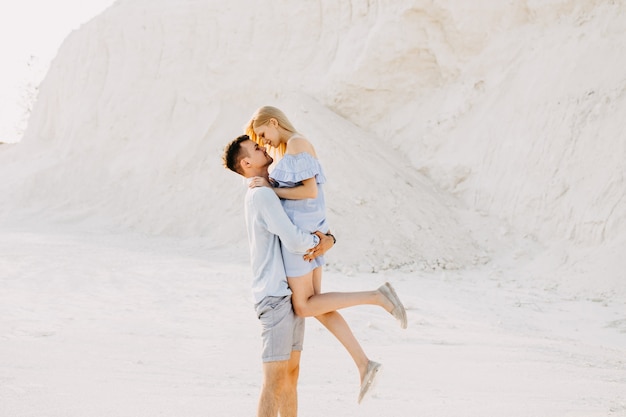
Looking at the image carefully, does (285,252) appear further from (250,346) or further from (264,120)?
(250,346)

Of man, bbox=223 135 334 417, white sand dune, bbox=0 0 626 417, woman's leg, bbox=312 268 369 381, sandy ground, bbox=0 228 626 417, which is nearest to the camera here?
man, bbox=223 135 334 417

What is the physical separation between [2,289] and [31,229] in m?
6.01

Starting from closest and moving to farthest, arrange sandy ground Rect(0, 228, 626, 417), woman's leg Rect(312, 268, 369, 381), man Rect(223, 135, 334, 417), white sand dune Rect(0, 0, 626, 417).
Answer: man Rect(223, 135, 334, 417) < woman's leg Rect(312, 268, 369, 381) < sandy ground Rect(0, 228, 626, 417) < white sand dune Rect(0, 0, 626, 417)

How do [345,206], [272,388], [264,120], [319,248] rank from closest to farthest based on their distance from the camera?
1. [272,388]
2. [319,248]
3. [264,120]
4. [345,206]

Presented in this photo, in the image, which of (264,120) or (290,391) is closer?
(290,391)

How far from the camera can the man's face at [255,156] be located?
3311mm

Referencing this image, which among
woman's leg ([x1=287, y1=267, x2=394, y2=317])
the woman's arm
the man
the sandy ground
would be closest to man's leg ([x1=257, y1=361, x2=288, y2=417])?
the man

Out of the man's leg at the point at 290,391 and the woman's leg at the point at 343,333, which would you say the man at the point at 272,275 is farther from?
the woman's leg at the point at 343,333

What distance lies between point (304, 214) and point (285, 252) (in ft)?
0.78

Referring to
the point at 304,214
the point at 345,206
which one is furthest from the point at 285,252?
the point at 345,206

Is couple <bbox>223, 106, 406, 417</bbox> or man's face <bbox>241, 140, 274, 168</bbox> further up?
man's face <bbox>241, 140, 274, 168</bbox>

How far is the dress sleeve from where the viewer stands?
130 inches

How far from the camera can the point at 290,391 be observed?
3.33 meters

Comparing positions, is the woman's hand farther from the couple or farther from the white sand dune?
the white sand dune
